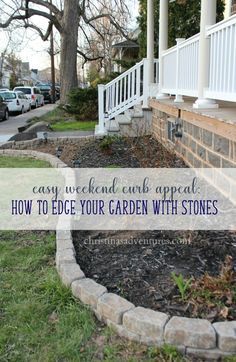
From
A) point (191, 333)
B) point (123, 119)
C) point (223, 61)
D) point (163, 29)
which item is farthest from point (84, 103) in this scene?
point (191, 333)

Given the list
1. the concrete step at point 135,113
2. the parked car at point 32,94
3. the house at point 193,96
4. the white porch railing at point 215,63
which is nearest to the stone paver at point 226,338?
the house at point 193,96

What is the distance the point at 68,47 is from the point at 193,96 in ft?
39.7

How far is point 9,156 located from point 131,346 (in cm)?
647

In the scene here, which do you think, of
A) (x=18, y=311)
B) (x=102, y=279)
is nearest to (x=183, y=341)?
(x=102, y=279)

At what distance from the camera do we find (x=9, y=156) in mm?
8117

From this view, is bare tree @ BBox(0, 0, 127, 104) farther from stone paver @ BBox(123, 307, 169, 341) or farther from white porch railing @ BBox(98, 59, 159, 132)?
stone paver @ BBox(123, 307, 169, 341)

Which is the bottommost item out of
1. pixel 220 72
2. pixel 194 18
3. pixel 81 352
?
pixel 81 352

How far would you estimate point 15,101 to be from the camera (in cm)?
2152

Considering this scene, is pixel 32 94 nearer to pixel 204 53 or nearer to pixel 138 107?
pixel 138 107

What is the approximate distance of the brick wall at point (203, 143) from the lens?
148 inches

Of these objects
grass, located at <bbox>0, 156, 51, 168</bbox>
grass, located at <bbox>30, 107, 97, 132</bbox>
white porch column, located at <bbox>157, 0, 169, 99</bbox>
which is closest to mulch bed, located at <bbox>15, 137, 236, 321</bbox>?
grass, located at <bbox>0, 156, 51, 168</bbox>

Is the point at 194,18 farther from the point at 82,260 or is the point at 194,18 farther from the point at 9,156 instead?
the point at 82,260

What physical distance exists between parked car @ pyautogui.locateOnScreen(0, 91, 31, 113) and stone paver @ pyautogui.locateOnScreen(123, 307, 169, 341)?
2032cm

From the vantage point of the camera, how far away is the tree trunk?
16087mm
